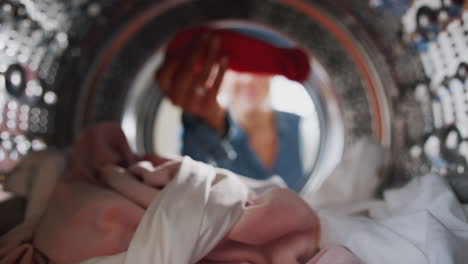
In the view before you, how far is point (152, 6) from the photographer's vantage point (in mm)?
1076

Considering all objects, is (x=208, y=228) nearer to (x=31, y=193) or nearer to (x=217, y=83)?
(x=31, y=193)

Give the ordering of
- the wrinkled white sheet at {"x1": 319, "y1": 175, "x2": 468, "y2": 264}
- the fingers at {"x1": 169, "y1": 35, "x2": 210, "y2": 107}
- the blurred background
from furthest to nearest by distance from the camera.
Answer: the fingers at {"x1": 169, "y1": 35, "x2": 210, "y2": 107} → the blurred background → the wrinkled white sheet at {"x1": 319, "y1": 175, "x2": 468, "y2": 264}

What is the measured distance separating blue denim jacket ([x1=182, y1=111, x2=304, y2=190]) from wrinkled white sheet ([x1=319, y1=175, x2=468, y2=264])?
573 millimetres

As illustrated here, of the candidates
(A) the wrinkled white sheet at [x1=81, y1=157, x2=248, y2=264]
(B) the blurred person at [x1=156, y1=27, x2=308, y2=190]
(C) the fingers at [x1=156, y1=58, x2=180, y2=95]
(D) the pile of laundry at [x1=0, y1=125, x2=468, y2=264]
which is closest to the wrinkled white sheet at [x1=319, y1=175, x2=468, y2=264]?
(D) the pile of laundry at [x1=0, y1=125, x2=468, y2=264]

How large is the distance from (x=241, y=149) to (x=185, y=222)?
0.79 m

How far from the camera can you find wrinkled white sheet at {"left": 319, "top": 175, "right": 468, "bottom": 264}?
448mm

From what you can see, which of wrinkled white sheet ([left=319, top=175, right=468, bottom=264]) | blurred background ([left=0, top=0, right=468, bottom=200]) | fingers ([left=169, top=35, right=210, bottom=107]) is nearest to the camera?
wrinkled white sheet ([left=319, top=175, right=468, bottom=264])

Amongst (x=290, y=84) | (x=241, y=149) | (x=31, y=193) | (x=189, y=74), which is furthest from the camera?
(x=290, y=84)

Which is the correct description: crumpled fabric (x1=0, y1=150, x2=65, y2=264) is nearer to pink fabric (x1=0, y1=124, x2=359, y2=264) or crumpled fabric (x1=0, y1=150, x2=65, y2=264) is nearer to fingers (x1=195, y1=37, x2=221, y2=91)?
pink fabric (x1=0, y1=124, x2=359, y2=264)

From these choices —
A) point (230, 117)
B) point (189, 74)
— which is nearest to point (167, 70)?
point (189, 74)

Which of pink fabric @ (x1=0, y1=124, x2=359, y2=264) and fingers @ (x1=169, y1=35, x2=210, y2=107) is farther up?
fingers @ (x1=169, y1=35, x2=210, y2=107)

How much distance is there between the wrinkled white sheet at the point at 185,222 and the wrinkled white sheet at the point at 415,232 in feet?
0.41

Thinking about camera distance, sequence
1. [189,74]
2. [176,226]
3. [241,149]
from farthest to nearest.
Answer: [241,149], [189,74], [176,226]

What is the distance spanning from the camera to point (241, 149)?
1260mm
